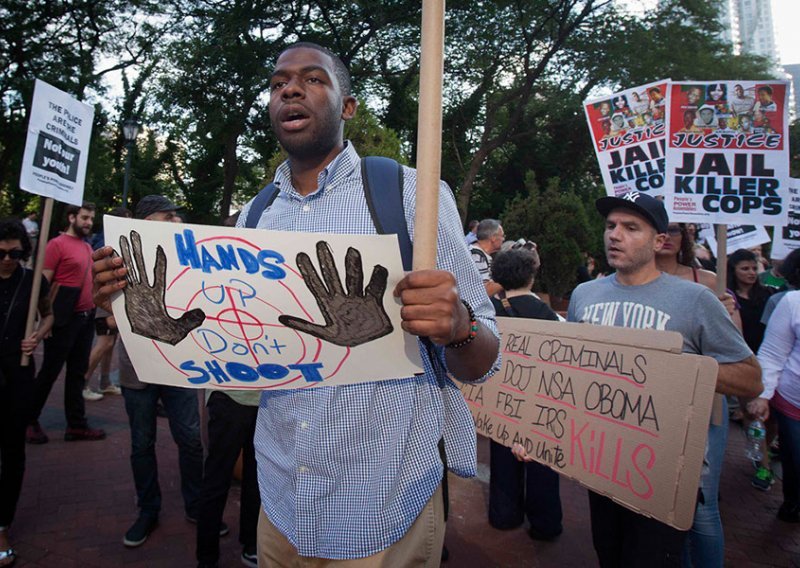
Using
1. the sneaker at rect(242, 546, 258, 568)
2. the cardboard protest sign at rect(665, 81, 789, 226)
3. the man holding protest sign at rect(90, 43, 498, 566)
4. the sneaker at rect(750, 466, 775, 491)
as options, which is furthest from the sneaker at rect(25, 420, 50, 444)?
the sneaker at rect(750, 466, 775, 491)

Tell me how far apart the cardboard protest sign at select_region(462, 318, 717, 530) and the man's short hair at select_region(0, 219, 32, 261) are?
310 cm

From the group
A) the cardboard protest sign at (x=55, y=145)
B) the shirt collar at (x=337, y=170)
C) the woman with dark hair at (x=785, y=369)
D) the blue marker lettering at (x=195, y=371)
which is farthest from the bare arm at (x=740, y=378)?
the cardboard protest sign at (x=55, y=145)

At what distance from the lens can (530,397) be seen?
2916 mm

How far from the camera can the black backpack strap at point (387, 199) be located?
151 centimetres

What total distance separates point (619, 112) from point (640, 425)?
253 cm

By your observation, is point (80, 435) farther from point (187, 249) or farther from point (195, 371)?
point (187, 249)

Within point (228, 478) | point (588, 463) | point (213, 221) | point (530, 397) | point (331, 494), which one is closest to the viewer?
point (331, 494)

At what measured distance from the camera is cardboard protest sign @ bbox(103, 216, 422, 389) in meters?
1.34

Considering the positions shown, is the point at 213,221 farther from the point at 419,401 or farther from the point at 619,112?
the point at 419,401

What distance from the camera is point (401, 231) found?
151 centimetres

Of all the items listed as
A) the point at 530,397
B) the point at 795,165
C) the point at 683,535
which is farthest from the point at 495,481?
the point at 795,165

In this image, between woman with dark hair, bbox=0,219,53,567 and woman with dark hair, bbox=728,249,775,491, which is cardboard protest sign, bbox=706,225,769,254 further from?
woman with dark hair, bbox=0,219,53,567

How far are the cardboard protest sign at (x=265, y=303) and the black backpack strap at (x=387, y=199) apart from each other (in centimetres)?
19

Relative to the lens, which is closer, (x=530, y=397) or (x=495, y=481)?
(x=530, y=397)
